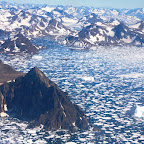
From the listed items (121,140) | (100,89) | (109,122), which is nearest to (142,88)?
(100,89)

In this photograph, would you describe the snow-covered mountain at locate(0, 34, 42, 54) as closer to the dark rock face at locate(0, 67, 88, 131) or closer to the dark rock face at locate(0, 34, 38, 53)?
the dark rock face at locate(0, 34, 38, 53)

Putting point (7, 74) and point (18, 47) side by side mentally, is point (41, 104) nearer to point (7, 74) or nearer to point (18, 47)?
point (7, 74)

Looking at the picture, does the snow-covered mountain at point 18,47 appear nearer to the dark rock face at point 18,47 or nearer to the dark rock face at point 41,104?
the dark rock face at point 18,47

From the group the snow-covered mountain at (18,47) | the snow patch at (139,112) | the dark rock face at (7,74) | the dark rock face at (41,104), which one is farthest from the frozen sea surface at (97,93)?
the dark rock face at (7,74)

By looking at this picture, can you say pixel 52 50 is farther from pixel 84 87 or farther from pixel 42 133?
pixel 42 133

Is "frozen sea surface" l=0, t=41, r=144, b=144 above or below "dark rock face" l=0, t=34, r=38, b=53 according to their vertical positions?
below

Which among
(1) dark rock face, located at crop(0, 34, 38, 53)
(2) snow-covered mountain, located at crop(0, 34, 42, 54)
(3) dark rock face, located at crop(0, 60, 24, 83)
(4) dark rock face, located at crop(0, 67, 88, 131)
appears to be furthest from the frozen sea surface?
(3) dark rock face, located at crop(0, 60, 24, 83)

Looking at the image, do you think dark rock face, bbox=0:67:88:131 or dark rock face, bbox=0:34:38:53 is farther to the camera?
dark rock face, bbox=0:34:38:53

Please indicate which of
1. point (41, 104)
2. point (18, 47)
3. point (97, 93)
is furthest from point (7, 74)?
point (18, 47)
